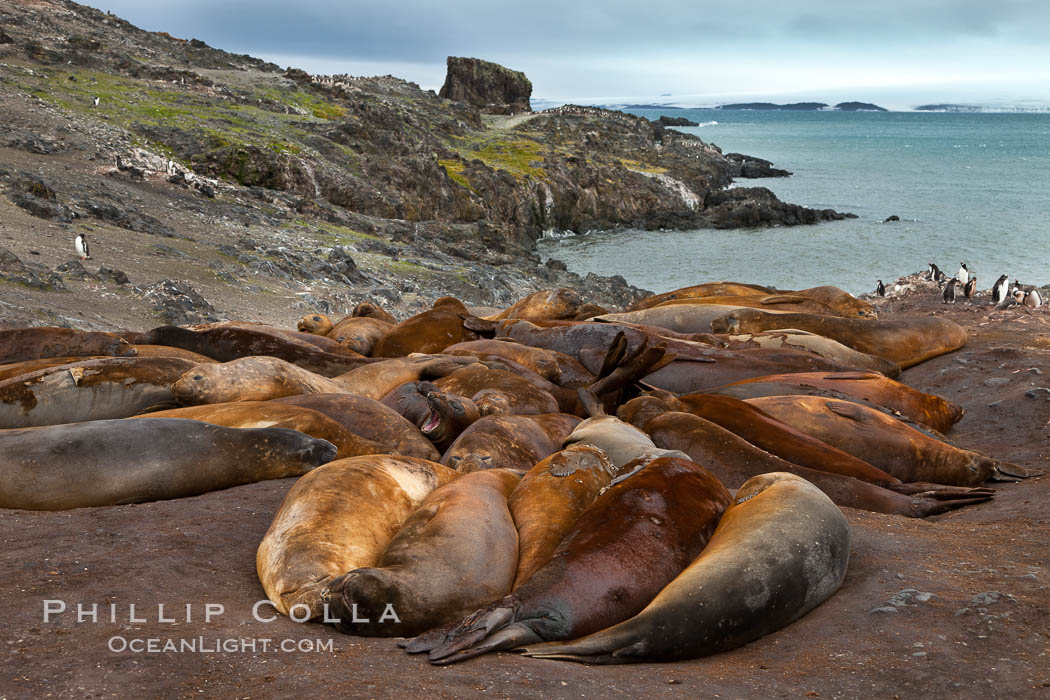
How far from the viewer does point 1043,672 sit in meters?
3.08

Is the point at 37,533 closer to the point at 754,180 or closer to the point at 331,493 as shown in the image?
the point at 331,493

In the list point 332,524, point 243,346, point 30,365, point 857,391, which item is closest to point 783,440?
point 857,391

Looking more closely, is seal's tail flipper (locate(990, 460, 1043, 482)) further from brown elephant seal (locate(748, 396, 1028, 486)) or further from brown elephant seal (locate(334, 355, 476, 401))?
brown elephant seal (locate(334, 355, 476, 401))

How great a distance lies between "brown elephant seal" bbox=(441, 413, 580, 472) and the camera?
6.12 meters

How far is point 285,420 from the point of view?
6.32 metres

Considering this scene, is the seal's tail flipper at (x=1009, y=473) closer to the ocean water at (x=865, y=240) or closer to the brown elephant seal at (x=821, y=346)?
the brown elephant seal at (x=821, y=346)

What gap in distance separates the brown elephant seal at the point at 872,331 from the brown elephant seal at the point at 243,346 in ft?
17.1

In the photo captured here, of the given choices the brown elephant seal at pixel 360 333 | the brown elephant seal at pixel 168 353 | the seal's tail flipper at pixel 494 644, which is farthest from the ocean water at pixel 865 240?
the seal's tail flipper at pixel 494 644

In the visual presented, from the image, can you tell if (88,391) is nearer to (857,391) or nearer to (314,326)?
(314,326)

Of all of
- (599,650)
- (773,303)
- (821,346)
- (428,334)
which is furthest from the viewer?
(773,303)

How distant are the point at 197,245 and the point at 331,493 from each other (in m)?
14.9

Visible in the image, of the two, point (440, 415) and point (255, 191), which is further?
point (255, 191)

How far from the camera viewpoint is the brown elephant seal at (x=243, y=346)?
27.9 feet

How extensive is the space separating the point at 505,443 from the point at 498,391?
1.33 metres
